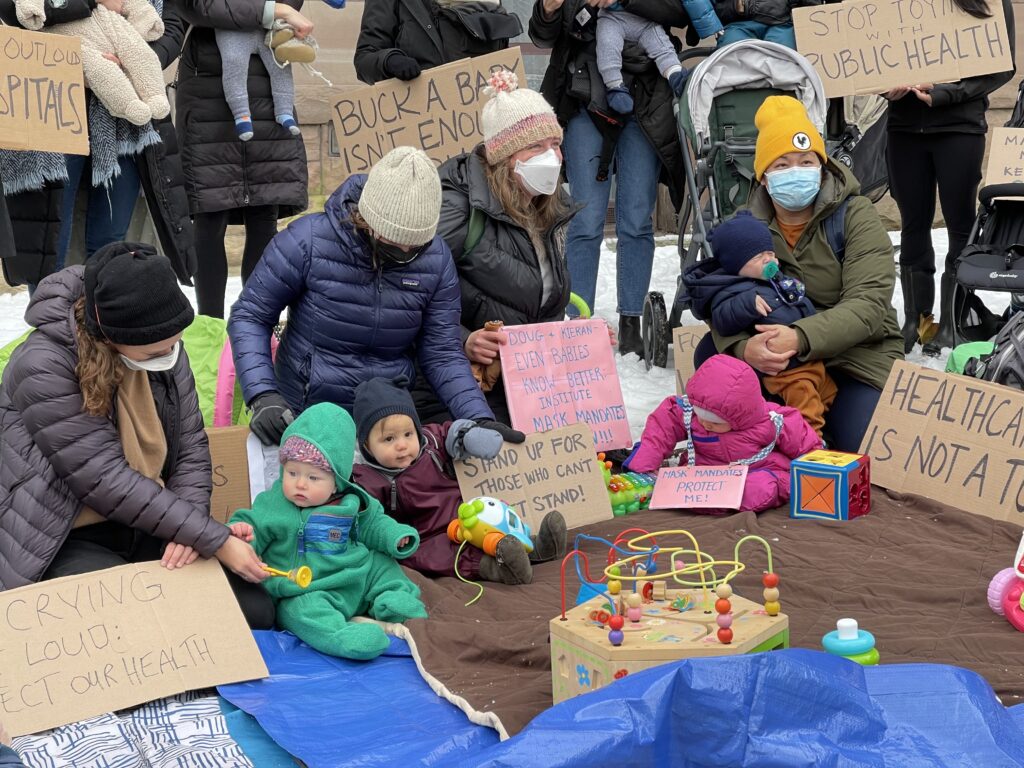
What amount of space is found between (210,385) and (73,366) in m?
1.42

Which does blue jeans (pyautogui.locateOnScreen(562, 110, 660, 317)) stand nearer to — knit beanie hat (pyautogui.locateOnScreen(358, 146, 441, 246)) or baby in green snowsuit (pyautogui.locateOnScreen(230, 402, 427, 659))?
knit beanie hat (pyautogui.locateOnScreen(358, 146, 441, 246))

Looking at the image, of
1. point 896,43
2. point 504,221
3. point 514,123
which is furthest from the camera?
point 896,43

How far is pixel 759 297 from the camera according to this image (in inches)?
204

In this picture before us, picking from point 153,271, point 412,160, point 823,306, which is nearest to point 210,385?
point 412,160

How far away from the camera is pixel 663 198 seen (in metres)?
10.7

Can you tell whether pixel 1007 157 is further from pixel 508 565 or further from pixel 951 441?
pixel 508 565

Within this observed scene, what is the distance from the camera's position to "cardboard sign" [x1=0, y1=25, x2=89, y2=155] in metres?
4.82

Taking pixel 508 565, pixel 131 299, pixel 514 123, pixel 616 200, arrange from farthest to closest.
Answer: pixel 616 200 → pixel 514 123 → pixel 508 565 → pixel 131 299

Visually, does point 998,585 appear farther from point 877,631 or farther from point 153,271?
point 153,271

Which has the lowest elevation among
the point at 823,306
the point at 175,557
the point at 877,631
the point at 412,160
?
the point at 877,631

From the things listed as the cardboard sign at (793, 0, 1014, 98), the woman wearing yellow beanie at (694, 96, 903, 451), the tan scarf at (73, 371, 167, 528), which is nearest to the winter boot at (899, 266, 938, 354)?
the cardboard sign at (793, 0, 1014, 98)

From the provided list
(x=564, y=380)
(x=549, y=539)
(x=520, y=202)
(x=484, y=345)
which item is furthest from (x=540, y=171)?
(x=549, y=539)

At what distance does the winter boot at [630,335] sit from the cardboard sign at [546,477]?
6.85ft

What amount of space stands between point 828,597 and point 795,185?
191 cm
